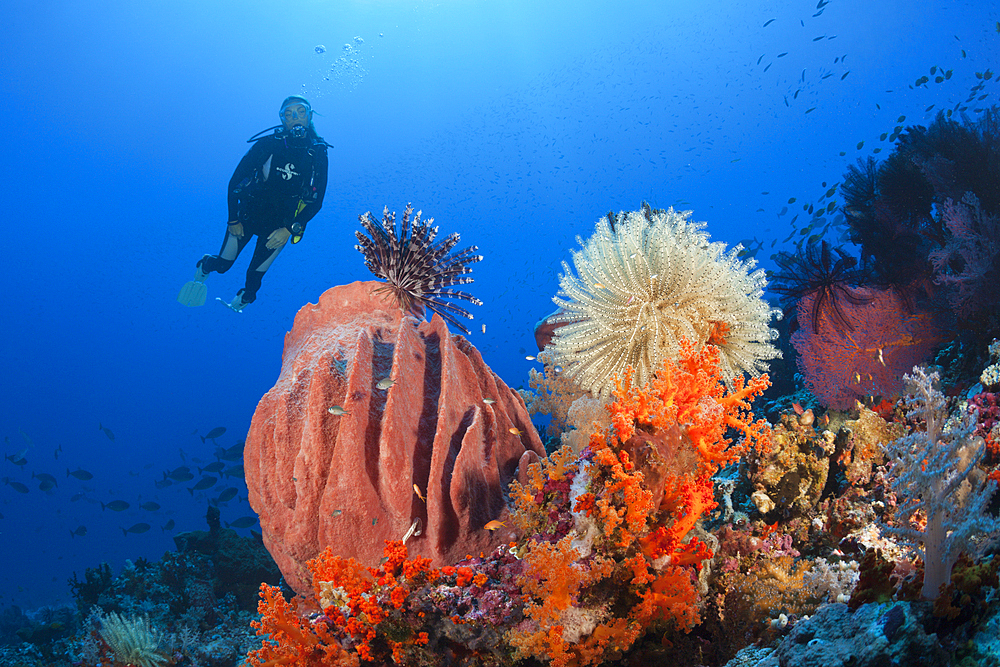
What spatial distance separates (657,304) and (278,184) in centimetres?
989

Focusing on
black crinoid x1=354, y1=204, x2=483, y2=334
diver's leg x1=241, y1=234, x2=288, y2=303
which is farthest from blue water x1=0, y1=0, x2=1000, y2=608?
black crinoid x1=354, y1=204, x2=483, y2=334

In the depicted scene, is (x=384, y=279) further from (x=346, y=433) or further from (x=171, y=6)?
(x=171, y=6)

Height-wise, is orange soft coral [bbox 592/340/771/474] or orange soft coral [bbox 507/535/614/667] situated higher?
orange soft coral [bbox 592/340/771/474]

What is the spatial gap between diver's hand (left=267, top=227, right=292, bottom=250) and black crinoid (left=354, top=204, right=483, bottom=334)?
6797mm

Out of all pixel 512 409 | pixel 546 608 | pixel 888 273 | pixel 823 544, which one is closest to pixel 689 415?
pixel 546 608

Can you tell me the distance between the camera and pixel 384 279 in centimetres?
536

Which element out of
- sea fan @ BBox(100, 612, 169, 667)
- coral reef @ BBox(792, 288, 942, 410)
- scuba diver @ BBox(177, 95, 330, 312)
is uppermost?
scuba diver @ BBox(177, 95, 330, 312)

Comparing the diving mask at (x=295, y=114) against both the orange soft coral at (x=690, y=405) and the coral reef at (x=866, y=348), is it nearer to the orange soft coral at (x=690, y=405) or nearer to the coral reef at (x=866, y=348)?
the orange soft coral at (x=690, y=405)

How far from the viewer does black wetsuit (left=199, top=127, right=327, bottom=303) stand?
10281 millimetres

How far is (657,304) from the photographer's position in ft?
12.9

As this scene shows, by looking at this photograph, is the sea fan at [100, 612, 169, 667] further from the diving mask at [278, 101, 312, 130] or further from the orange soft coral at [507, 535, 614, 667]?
the diving mask at [278, 101, 312, 130]

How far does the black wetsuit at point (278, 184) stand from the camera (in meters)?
10.3

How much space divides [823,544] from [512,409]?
3.28m

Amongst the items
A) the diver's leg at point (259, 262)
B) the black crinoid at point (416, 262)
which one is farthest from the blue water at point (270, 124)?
the black crinoid at point (416, 262)
